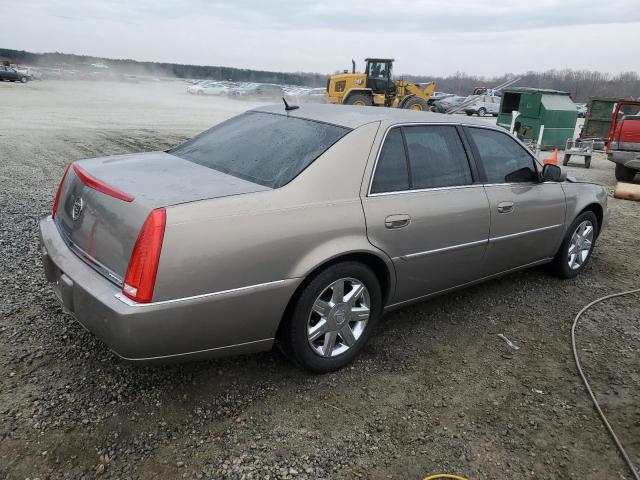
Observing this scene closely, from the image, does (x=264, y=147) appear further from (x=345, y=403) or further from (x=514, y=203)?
(x=514, y=203)

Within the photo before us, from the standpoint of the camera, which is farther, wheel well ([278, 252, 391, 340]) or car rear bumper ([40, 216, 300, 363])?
wheel well ([278, 252, 391, 340])

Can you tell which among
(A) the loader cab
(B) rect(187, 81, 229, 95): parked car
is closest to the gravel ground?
(A) the loader cab

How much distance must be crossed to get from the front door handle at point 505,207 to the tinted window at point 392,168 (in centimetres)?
94

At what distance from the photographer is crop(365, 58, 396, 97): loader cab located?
22.3 m

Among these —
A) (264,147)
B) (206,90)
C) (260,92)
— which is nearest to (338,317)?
(264,147)

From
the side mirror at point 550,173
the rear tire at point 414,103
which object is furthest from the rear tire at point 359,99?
the side mirror at point 550,173

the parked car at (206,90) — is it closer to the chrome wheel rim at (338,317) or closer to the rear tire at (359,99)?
the rear tire at (359,99)

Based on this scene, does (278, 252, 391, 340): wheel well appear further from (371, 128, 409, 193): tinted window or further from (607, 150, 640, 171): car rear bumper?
(607, 150, 640, 171): car rear bumper

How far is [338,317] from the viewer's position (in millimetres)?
2910

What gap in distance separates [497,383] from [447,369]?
12.0 inches

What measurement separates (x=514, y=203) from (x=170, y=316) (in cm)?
273

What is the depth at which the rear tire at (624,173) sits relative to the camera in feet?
33.1

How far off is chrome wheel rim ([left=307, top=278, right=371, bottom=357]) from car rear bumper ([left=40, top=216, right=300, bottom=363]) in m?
0.29

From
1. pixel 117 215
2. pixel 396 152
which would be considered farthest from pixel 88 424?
pixel 396 152
